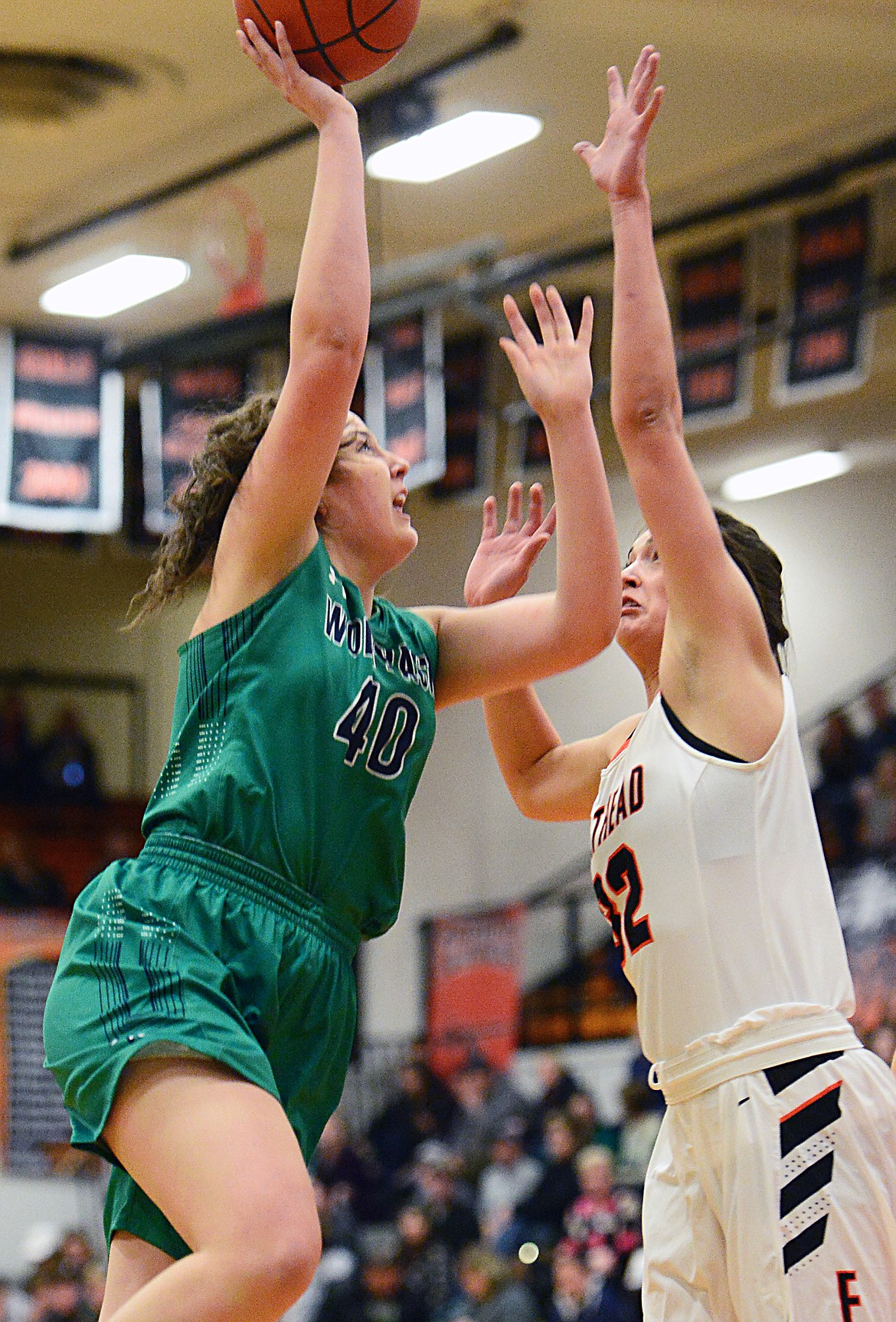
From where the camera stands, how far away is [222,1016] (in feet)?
8.94

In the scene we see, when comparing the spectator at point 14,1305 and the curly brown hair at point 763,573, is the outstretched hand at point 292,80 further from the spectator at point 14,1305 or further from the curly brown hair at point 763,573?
the spectator at point 14,1305

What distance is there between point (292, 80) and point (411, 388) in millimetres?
7040

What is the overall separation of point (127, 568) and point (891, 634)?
7.89m

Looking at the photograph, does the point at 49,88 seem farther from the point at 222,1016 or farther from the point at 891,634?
the point at 222,1016

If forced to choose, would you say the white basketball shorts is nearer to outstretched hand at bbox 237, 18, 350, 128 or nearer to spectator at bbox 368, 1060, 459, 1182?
outstretched hand at bbox 237, 18, 350, 128

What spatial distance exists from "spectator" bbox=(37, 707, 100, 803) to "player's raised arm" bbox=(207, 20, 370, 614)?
13543mm

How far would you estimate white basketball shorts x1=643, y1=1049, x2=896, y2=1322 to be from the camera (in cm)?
293

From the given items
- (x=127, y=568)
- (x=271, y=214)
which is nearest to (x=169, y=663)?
(x=127, y=568)

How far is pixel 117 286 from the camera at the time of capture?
11719 millimetres

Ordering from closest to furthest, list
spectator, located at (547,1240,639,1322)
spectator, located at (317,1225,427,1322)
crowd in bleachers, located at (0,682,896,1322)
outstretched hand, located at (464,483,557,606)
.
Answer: outstretched hand, located at (464,483,557,606) < spectator, located at (547,1240,639,1322) < crowd in bleachers, located at (0,682,896,1322) < spectator, located at (317,1225,427,1322)

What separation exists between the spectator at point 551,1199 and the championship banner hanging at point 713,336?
4.47 m

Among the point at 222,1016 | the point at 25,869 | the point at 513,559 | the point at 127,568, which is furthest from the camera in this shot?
the point at 127,568

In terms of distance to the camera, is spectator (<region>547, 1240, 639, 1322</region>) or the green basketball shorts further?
spectator (<region>547, 1240, 639, 1322</region>)

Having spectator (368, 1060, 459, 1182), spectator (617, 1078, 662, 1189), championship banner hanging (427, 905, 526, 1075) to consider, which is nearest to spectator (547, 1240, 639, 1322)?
spectator (617, 1078, 662, 1189)
